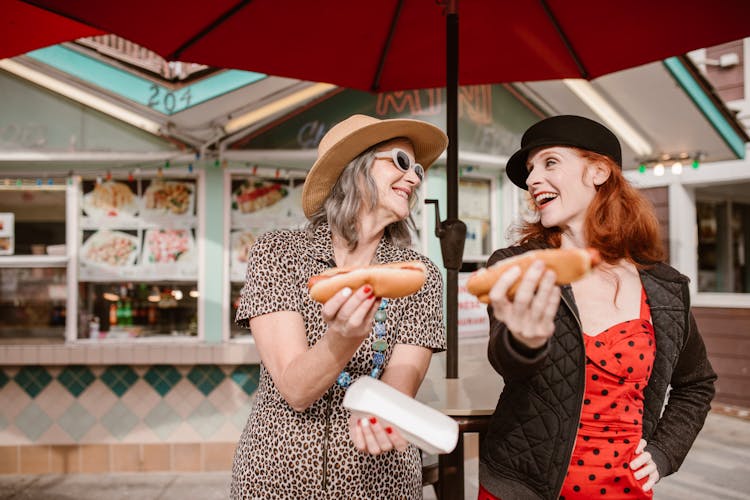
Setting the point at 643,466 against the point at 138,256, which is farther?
the point at 138,256

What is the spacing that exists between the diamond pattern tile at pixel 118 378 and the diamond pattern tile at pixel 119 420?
0.11m

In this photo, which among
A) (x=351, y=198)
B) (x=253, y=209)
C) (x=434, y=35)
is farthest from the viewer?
(x=253, y=209)

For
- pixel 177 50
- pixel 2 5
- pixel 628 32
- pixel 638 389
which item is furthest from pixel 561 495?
pixel 2 5

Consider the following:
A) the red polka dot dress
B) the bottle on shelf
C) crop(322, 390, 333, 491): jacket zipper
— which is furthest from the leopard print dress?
the bottle on shelf

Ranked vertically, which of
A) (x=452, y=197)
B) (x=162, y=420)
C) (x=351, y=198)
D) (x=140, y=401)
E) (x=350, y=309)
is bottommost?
(x=162, y=420)

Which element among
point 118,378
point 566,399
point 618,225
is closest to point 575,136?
point 618,225

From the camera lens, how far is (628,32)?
2605 mm

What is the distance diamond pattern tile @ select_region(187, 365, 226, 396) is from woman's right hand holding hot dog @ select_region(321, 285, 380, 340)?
13.4 feet

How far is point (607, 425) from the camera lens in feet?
5.04

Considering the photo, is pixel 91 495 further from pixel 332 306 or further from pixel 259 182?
pixel 332 306

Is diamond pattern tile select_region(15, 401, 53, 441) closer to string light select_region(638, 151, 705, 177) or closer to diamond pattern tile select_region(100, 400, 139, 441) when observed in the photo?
diamond pattern tile select_region(100, 400, 139, 441)

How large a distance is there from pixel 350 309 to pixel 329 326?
27 centimetres

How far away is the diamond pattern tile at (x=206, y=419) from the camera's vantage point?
196 inches

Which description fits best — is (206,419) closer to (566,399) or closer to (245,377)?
(245,377)
